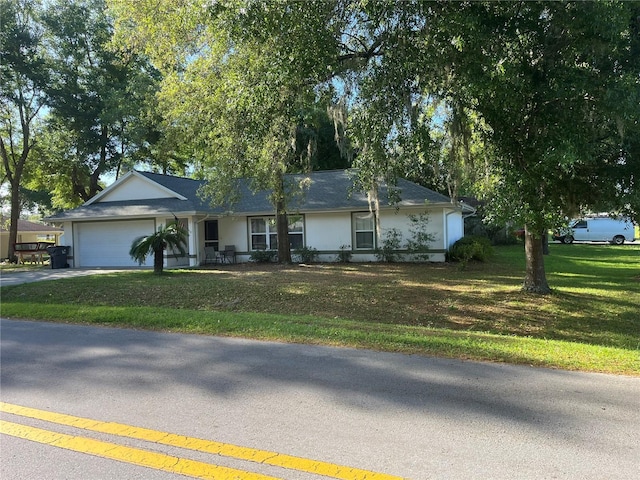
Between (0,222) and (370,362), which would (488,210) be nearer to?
(370,362)

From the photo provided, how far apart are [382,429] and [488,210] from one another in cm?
713

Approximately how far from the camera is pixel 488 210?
9.95 m

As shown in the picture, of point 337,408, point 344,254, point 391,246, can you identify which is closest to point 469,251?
point 391,246

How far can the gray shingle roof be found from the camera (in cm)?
2044

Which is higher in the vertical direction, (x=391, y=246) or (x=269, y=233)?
(x=269, y=233)

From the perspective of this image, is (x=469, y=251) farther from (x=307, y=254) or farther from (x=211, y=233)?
(x=211, y=233)

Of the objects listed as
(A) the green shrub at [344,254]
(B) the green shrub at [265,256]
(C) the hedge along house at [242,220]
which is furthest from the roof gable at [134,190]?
(A) the green shrub at [344,254]

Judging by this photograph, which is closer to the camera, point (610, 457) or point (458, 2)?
point (610, 457)

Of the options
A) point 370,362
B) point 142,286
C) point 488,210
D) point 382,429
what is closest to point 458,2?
point 488,210

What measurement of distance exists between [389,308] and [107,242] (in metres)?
16.0

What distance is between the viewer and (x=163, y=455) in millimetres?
3547

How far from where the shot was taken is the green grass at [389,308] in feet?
22.1

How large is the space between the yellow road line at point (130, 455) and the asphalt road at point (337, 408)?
0.06 metres

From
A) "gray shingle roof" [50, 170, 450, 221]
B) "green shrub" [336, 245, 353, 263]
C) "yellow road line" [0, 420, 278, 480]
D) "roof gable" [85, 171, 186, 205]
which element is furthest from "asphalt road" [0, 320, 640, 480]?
"roof gable" [85, 171, 186, 205]
